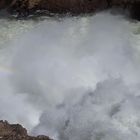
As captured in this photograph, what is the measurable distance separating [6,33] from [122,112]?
5428 mm

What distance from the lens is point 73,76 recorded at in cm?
1115

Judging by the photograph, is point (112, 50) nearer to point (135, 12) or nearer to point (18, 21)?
point (135, 12)

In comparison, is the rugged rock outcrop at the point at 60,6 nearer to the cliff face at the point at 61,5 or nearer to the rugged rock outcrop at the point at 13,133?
the cliff face at the point at 61,5

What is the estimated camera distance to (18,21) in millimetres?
14000

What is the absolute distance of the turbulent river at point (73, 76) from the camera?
899cm

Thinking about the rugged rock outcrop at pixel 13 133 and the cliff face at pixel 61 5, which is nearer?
the rugged rock outcrop at pixel 13 133

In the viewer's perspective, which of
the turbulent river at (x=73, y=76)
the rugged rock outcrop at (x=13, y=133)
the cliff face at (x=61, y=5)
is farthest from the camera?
the cliff face at (x=61, y=5)

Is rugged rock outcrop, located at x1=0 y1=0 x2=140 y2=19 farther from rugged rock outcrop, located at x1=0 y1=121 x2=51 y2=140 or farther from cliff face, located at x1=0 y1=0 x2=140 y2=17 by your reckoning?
rugged rock outcrop, located at x1=0 y1=121 x2=51 y2=140

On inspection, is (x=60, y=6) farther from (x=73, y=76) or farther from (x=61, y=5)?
(x=73, y=76)

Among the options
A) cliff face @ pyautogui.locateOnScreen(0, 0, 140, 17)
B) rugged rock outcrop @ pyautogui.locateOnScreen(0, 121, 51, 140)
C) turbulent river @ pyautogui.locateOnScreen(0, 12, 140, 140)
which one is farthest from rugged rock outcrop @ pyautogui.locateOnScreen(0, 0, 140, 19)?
rugged rock outcrop @ pyautogui.locateOnScreen(0, 121, 51, 140)

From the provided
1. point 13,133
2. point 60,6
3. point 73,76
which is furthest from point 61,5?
point 13,133

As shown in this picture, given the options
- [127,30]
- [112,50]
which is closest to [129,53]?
[112,50]

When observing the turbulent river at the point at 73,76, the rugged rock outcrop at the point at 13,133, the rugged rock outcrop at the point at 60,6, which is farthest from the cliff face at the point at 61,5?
the rugged rock outcrop at the point at 13,133

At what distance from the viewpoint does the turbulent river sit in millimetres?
8992
